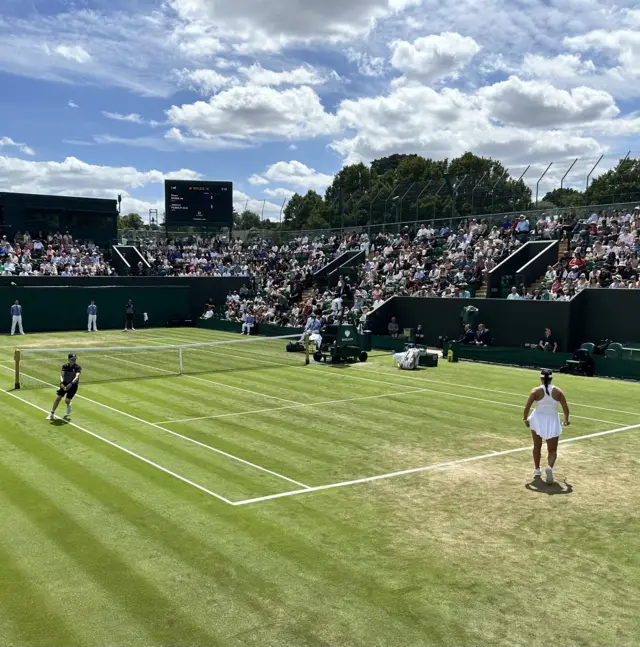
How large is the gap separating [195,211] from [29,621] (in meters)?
50.7

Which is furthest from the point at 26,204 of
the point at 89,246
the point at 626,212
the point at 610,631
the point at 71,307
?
the point at 610,631

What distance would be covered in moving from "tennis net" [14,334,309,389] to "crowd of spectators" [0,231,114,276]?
1618cm

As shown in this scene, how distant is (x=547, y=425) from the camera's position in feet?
36.9

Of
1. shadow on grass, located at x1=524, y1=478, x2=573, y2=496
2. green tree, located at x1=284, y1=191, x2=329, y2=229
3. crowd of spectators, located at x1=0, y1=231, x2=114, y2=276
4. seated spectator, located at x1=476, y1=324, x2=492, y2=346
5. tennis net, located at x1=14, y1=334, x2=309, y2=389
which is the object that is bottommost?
tennis net, located at x1=14, y1=334, x2=309, y2=389

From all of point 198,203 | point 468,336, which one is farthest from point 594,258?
point 198,203

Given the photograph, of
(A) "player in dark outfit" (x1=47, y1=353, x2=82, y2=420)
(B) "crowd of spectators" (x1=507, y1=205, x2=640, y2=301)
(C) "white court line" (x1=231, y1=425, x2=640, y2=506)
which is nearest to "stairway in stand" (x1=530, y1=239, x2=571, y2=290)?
(B) "crowd of spectators" (x1=507, y1=205, x2=640, y2=301)

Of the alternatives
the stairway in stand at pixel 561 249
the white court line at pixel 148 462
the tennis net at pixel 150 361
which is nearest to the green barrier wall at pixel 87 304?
the tennis net at pixel 150 361

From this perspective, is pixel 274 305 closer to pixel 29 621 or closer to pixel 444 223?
pixel 444 223

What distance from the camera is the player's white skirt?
1120 centimetres

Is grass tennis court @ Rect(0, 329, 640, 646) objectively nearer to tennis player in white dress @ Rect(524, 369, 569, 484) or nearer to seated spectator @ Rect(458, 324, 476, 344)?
tennis player in white dress @ Rect(524, 369, 569, 484)

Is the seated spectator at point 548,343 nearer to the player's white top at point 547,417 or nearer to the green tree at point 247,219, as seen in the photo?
the player's white top at point 547,417

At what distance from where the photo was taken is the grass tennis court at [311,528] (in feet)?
22.2

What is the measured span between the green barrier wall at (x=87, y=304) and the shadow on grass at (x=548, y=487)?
120 feet

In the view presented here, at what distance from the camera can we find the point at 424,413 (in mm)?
17484
